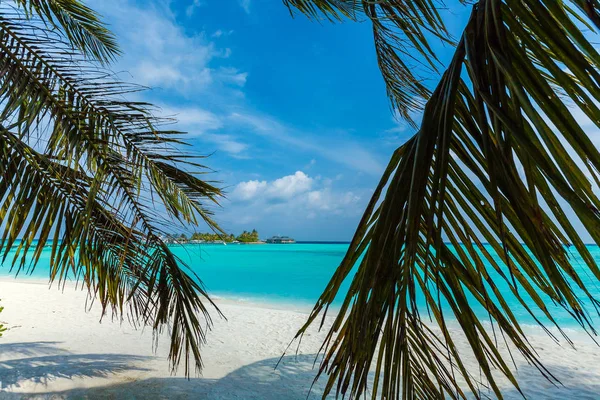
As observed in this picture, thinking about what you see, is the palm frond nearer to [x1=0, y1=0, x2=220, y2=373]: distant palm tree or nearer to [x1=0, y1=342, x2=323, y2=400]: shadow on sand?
[x1=0, y1=0, x2=220, y2=373]: distant palm tree

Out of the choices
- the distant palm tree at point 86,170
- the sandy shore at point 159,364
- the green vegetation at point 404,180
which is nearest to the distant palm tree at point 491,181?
the green vegetation at point 404,180

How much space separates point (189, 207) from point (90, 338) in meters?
4.97

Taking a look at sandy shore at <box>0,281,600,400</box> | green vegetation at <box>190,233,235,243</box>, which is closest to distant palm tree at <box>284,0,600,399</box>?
green vegetation at <box>190,233,235,243</box>

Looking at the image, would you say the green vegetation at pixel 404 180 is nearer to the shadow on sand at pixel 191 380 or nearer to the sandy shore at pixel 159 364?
the shadow on sand at pixel 191 380

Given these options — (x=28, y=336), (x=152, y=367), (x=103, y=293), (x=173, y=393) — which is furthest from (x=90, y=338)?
(x=103, y=293)

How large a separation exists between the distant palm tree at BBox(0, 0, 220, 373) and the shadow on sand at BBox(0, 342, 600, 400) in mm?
1663

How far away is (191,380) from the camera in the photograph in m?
4.87

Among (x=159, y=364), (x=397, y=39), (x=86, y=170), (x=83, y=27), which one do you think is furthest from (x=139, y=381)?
(x=397, y=39)

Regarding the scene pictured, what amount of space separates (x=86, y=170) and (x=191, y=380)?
3.19m

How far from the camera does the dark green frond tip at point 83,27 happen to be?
144 inches

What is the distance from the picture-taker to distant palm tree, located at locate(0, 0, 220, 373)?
2.64 meters

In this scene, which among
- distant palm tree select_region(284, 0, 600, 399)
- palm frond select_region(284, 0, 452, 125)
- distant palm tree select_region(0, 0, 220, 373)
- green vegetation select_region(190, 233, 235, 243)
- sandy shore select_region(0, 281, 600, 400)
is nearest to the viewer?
distant palm tree select_region(284, 0, 600, 399)

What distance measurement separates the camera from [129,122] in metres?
Answer: 2.84

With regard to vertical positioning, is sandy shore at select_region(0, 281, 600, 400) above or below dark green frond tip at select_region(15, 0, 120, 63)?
below
